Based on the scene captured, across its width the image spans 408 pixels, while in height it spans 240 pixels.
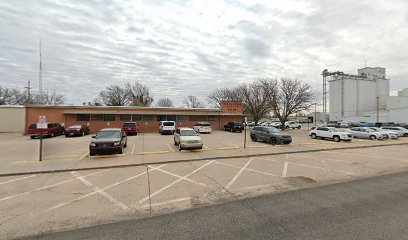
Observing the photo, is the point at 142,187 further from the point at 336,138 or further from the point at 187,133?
the point at 336,138

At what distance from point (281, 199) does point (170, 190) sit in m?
3.33

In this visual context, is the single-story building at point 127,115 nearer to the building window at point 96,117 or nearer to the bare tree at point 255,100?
the building window at point 96,117

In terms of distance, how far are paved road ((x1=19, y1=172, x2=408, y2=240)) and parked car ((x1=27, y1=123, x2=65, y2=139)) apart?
23.1 metres

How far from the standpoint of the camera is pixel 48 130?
987 inches

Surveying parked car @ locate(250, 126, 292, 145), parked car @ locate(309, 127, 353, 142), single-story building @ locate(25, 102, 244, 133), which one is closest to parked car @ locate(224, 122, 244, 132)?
single-story building @ locate(25, 102, 244, 133)

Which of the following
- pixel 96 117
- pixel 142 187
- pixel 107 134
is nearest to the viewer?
pixel 142 187

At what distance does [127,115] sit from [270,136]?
72.4 feet

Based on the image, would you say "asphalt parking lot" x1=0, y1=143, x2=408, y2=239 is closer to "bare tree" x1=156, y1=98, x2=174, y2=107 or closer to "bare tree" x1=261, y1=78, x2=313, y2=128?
"bare tree" x1=261, y1=78, x2=313, y2=128

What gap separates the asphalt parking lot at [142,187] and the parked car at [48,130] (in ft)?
59.5

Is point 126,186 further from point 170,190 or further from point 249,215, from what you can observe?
point 249,215

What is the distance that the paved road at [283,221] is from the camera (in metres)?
Answer: 4.18

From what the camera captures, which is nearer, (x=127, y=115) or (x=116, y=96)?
(x=127, y=115)

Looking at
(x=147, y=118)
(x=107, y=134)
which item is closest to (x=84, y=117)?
(x=147, y=118)

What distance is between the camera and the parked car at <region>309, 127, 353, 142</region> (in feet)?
74.8
